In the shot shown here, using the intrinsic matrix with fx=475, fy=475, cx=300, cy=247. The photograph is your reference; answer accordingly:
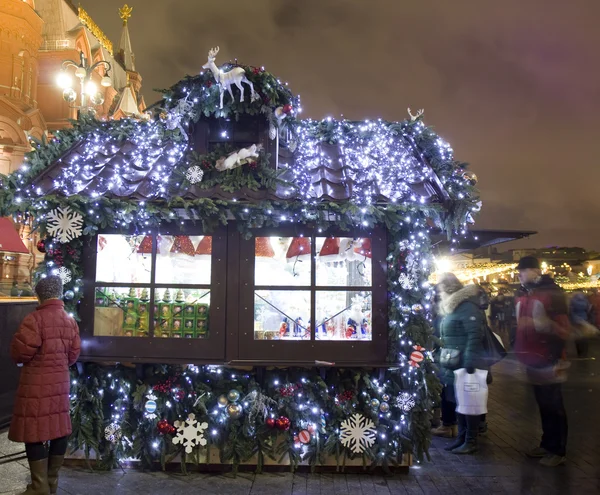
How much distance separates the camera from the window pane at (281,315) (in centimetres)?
565

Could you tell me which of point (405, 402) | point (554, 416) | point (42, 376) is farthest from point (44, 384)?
point (554, 416)

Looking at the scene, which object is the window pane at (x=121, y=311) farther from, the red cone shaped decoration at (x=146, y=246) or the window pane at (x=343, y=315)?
the window pane at (x=343, y=315)

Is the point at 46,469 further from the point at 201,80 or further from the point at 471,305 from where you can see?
the point at 471,305

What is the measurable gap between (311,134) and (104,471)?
488cm

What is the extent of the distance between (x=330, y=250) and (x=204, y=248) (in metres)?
1.53

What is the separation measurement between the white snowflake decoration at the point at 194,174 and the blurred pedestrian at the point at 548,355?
14.5ft

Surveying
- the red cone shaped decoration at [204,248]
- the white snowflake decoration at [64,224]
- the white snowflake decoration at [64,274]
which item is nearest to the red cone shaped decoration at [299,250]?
the red cone shaped decoration at [204,248]

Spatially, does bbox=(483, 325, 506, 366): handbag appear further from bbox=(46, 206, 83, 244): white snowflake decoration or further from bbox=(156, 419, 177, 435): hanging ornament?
bbox=(46, 206, 83, 244): white snowflake decoration

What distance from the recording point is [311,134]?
21.1 ft

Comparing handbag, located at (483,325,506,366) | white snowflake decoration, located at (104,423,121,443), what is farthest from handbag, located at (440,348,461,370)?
white snowflake decoration, located at (104,423,121,443)

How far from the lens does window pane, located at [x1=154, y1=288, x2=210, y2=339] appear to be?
571 cm

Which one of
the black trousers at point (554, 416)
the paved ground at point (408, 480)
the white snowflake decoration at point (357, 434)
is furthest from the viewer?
the black trousers at point (554, 416)

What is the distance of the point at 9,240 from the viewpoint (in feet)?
29.1

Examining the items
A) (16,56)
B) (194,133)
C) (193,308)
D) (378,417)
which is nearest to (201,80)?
(194,133)
